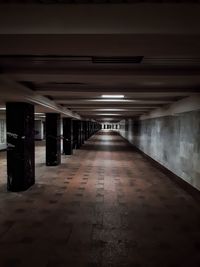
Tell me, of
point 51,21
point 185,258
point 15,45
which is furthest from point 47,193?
point 51,21

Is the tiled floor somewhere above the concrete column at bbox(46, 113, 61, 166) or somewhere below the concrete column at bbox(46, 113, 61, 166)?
below

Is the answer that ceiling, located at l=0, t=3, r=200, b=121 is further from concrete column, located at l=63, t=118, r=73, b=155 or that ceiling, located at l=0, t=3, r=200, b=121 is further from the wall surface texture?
concrete column, located at l=63, t=118, r=73, b=155

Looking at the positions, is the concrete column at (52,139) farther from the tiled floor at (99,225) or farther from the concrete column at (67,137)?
the concrete column at (67,137)

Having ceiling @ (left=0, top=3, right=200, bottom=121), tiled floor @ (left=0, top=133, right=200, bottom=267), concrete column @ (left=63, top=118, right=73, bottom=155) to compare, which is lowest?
tiled floor @ (left=0, top=133, right=200, bottom=267)

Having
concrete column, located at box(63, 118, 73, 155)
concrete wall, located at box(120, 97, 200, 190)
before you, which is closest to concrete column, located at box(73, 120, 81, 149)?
concrete column, located at box(63, 118, 73, 155)

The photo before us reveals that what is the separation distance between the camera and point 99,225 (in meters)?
5.18

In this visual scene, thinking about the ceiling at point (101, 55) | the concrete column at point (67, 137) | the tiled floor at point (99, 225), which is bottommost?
the tiled floor at point (99, 225)

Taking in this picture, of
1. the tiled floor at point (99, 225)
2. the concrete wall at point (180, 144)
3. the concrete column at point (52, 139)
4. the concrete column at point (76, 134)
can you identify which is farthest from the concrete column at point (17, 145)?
the concrete column at point (76, 134)

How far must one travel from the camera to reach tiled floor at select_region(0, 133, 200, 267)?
3.94 m

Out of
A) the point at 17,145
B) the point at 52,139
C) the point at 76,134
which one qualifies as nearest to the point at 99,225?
the point at 17,145

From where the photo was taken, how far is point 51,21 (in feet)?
8.25

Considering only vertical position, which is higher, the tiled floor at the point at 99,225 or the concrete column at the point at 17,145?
the concrete column at the point at 17,145

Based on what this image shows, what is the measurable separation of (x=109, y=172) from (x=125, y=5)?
29.5 ft

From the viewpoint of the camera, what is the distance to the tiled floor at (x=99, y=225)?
12.9 feet
